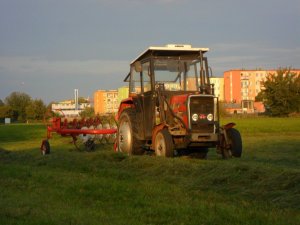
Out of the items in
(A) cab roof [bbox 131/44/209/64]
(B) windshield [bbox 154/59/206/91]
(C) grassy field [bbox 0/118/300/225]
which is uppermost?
(A) cab roof [bbox 131/44/209/64]

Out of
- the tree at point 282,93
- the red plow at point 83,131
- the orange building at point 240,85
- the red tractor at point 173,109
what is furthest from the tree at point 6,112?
the red tractor at point 173,109

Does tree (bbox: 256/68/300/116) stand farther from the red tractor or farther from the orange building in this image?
the red tractor

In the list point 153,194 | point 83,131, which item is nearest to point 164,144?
point 153,194

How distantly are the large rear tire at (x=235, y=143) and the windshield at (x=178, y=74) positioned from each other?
1.59m

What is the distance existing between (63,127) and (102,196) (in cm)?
1157

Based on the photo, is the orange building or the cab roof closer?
the cab roof

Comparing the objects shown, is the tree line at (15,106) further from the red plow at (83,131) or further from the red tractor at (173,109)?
the red tractor at (173,109)

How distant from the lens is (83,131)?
17.5 m

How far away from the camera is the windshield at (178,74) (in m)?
12.4

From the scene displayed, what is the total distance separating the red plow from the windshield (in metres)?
5.02

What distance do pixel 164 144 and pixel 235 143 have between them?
5.37ft

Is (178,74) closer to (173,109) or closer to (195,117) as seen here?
(173,109)

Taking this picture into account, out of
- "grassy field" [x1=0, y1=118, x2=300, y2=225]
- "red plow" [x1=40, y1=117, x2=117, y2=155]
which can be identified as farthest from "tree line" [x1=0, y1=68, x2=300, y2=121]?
"grassy field" [x1=0, y1=118, x2=300, y2=225]

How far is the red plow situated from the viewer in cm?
1708
